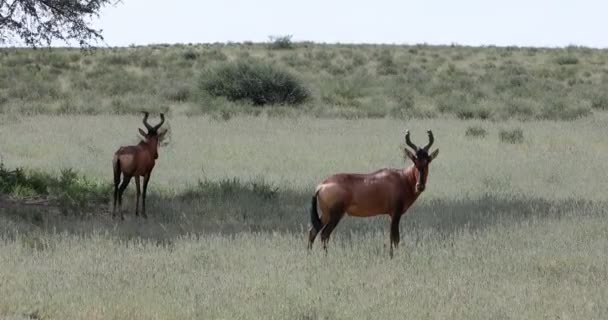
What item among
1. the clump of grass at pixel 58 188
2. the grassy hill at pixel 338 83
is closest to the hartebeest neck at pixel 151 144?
the clump of grass at pixel 58 188

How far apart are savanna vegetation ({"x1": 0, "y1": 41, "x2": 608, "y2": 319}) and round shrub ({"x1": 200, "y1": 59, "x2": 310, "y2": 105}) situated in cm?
8

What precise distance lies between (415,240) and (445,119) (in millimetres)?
18428

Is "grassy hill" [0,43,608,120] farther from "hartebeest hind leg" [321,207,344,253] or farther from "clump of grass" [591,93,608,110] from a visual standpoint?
"hartebeest hind leg" [321,207,344,253]

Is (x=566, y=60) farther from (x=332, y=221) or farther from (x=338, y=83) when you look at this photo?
(x=332, y=221)

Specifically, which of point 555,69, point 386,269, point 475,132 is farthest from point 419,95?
point 386,269

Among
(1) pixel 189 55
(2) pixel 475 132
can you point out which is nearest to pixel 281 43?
(1) pixel 189 55

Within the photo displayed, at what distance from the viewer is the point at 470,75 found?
5222cm

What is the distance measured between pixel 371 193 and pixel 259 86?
25590 millimetres

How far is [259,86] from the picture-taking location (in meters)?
35.2

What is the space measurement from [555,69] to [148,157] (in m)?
45.8

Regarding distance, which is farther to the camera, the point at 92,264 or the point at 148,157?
the point at 148,157

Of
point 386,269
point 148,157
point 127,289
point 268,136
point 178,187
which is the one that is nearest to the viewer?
point 127,289

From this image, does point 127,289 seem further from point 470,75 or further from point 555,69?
point 555,69

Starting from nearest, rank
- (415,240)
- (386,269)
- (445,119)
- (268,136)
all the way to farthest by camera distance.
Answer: (386,269) < (415,240) < (268,136) < (445,119)
